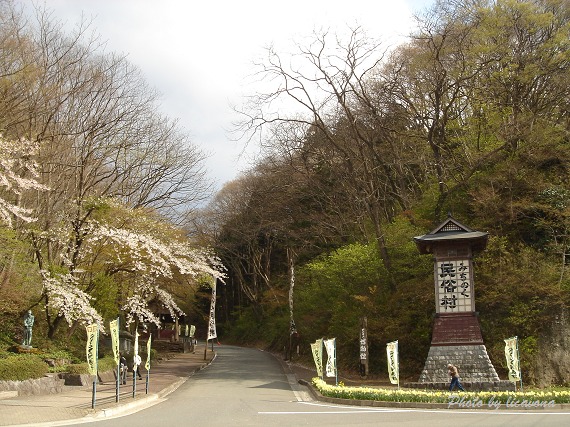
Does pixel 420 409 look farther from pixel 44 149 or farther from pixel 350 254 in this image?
pixel 44 149

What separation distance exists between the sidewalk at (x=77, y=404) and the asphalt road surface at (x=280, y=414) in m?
0.59

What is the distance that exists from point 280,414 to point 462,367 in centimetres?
827

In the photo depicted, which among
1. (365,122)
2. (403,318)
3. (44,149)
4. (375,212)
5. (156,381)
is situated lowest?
(156,381)

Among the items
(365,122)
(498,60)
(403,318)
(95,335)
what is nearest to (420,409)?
(95,335)

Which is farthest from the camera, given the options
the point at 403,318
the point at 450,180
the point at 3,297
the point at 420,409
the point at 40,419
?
the point at 450,180

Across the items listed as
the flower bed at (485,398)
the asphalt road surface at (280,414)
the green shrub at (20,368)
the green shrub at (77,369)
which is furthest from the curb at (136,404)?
the flower bed at (485,398)

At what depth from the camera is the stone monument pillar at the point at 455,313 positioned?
785 inches

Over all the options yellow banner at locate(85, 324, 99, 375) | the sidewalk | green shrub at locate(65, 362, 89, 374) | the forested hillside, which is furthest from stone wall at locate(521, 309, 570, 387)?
green shrub at locate(65, 362, 89, 374)

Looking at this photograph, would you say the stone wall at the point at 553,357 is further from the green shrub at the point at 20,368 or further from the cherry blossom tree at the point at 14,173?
the cherry blossom tree at the point at 14,173

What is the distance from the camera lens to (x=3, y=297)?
886 inches

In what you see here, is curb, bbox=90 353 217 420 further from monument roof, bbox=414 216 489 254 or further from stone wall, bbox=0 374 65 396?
monument roof, bbox=414 216 489 254

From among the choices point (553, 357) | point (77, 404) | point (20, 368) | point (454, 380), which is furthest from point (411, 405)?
point (20, 368)

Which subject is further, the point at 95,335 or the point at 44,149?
the point at 44,149

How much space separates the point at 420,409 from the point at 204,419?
570 cm
